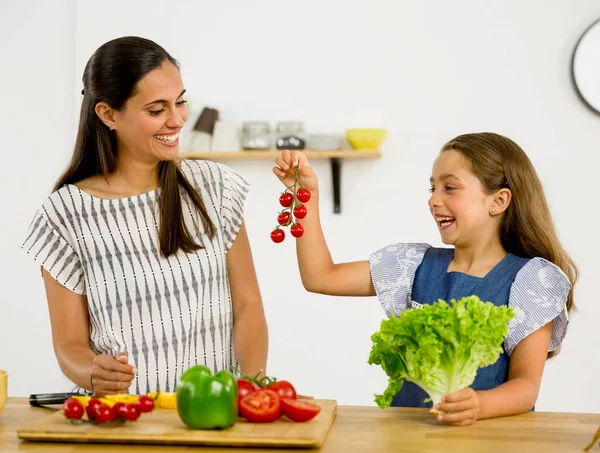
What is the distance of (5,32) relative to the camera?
439 centimetres

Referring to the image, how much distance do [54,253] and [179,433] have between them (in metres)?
0.77

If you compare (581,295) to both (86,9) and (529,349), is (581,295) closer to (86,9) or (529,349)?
(529,349)

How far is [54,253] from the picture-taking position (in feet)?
6.73

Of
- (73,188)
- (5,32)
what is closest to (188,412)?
(73,188)

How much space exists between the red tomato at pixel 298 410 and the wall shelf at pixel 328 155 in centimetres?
247

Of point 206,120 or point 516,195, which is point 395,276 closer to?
point 516,195

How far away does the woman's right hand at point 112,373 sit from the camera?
5.65ft

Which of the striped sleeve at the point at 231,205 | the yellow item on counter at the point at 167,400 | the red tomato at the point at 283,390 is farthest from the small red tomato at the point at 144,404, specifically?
the striped sleeve at the point at 231,205

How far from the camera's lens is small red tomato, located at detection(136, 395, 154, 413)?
1564mm

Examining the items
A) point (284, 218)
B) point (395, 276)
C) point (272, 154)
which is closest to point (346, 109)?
point (272, 154)

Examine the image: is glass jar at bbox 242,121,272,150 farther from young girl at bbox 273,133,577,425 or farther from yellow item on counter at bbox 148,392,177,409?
yellow item on counter at bbox 148,392,177,409

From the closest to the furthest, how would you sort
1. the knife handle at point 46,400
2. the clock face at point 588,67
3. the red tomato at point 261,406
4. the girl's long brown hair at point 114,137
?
the red tomato at point 261,406 < the knife handle at point 46,400 < the girl's long brown hair at point 114,137 < the clock face at point 588,67

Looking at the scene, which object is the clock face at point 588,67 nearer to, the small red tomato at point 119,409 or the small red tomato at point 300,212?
the small red tomato at point 300,212

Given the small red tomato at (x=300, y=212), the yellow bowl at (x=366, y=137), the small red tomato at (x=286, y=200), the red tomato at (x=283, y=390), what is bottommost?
the red tomato at (x=283, y=390)
